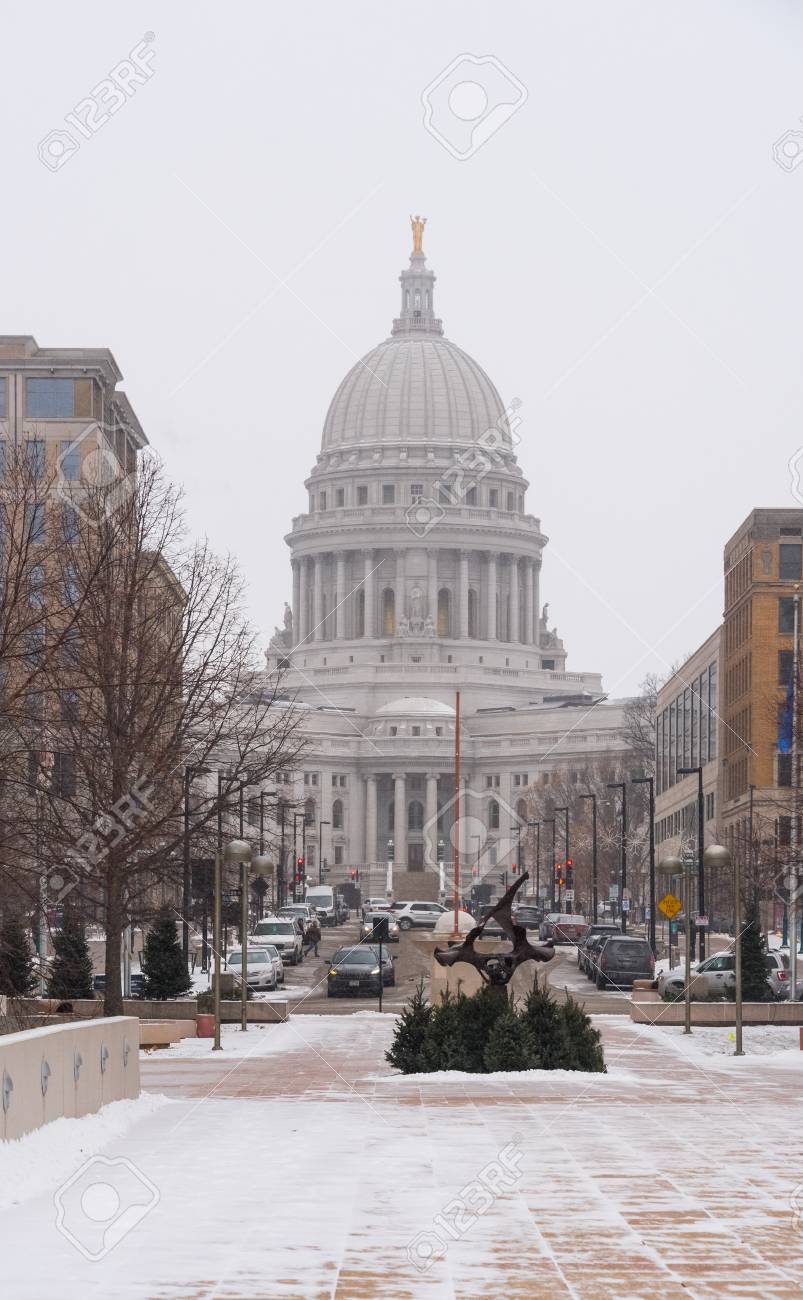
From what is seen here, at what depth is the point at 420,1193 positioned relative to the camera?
54.0 ft

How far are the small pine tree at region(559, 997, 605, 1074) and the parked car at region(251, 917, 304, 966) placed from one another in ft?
143

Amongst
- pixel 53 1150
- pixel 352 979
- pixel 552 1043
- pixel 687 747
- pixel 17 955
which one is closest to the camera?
pixel 53 1150

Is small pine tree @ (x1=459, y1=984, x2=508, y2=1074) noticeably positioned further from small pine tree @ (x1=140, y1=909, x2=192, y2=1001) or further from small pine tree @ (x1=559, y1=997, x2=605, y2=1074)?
Result: small pine tree @ (x1=140, y1=909, x2=192, y2=1001)

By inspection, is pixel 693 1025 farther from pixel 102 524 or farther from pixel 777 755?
pixel 777 755

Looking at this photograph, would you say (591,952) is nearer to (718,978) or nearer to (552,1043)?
(718,978)

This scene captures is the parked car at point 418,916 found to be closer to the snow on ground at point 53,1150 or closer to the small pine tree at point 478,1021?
the small pine tree at point 478,1021

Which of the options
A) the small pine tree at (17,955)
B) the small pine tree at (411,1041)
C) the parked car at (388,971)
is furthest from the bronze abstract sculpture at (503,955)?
the parked car at (388,971)

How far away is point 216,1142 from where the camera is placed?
20.5 metres

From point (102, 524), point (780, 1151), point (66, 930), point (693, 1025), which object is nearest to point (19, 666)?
point (102, 524)

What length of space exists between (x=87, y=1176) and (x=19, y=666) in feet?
46.4

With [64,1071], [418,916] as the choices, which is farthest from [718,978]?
[418,916]

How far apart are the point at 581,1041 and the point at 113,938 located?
9.95m

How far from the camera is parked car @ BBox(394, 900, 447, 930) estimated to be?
101 metres

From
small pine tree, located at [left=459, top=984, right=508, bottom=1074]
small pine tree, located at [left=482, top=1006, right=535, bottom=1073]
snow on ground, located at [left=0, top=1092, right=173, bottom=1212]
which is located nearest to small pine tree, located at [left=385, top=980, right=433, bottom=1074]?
small pine tree, located at [left=459, top=984, right=508, bottom=1074]
